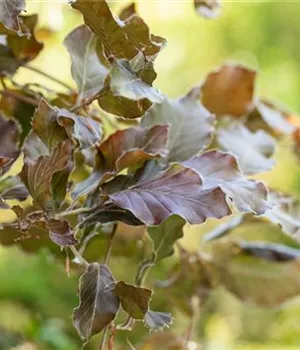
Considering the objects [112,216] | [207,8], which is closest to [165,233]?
[112,216]

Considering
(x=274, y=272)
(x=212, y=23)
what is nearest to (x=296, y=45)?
(x=212, y=23)

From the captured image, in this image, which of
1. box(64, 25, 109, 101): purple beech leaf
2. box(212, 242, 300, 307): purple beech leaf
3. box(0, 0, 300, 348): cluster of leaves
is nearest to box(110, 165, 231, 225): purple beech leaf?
box(0, 0, 300, 348): cluster of leaves

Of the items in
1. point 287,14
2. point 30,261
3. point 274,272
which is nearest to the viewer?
point 274,272

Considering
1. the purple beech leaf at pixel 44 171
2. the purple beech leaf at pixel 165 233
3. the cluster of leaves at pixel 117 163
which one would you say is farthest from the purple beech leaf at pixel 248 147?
the purple beech leaf at pixel 44 171

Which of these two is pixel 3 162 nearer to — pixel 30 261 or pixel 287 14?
pixel 30 261

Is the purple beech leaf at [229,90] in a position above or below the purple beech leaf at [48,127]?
below

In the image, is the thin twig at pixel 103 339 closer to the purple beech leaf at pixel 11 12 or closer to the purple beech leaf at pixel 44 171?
the purple beech leaf at pixel 44 171
